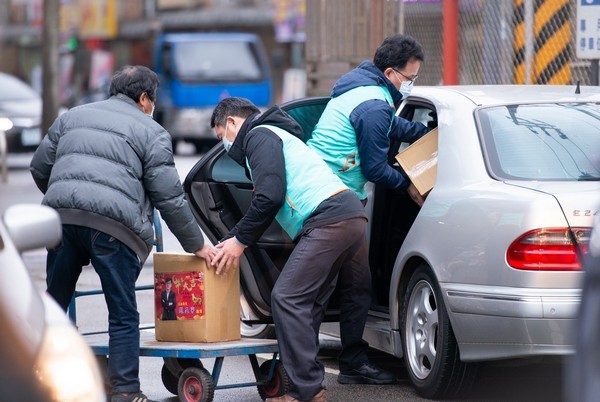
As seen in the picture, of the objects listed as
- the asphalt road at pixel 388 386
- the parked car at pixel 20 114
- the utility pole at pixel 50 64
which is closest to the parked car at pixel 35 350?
the asphalt road at pixel 388 386

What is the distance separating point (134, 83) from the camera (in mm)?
6523

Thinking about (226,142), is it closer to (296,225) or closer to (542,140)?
(296,225)

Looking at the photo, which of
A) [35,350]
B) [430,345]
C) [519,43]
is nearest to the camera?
[35,350]

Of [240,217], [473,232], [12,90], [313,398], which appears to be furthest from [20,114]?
[473,232]

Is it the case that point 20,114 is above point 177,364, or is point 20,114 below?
below

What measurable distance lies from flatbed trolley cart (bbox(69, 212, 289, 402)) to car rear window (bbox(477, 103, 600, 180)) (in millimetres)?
1405

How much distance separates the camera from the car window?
81.8 ft

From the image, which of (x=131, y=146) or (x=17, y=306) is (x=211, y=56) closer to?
(x=131, y=146)

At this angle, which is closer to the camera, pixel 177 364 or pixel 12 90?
pixel 177 364

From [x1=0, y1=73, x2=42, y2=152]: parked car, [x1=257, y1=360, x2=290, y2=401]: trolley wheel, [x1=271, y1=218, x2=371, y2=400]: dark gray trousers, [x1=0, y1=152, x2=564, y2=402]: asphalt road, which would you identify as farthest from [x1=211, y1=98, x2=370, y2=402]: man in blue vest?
[x1=0, y1=73, x2=42, y2=152]: parked car

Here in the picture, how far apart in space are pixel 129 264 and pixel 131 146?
1.79ft

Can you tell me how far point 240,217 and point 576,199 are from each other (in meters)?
2.04

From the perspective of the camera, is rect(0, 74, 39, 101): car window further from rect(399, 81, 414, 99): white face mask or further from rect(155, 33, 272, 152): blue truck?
rect(399, 81, 414, 99): white face mask

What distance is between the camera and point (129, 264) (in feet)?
20.8
